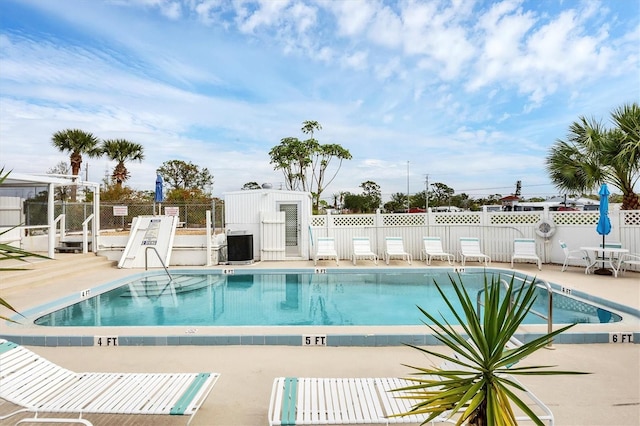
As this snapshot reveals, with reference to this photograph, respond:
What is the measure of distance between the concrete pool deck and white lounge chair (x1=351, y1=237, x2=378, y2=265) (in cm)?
644

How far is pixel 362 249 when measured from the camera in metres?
10.9

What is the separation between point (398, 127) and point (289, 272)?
10782 millimetres

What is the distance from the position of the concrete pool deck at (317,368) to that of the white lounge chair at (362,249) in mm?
6440

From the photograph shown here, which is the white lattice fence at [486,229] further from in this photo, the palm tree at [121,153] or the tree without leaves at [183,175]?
the tree without leaves at [183,175]

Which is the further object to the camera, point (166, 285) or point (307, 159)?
point (307, 159)

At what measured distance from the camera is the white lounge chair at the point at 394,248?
35.4ft

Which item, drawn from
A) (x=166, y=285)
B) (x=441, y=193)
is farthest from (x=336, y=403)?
(x=441, y=193)

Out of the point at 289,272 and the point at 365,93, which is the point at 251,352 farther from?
the point at 365,93

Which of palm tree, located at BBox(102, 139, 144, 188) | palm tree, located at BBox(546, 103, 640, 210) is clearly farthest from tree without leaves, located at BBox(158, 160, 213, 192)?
palm tree, located at BBox(546, 103, 640, 210)

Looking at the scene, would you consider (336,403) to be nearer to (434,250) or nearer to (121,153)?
(434,250)

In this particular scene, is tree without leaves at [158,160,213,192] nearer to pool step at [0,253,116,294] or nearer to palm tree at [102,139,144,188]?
palm tree at [102,139,144,188]

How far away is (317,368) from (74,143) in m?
22.7

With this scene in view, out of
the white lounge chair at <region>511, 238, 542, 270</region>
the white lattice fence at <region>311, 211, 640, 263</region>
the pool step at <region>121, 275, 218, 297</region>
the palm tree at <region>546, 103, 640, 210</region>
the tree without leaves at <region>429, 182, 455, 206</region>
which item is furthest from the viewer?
the tree without leaves at <region>429, 182, 455, 206</region>

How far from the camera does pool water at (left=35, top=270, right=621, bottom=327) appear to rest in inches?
238
